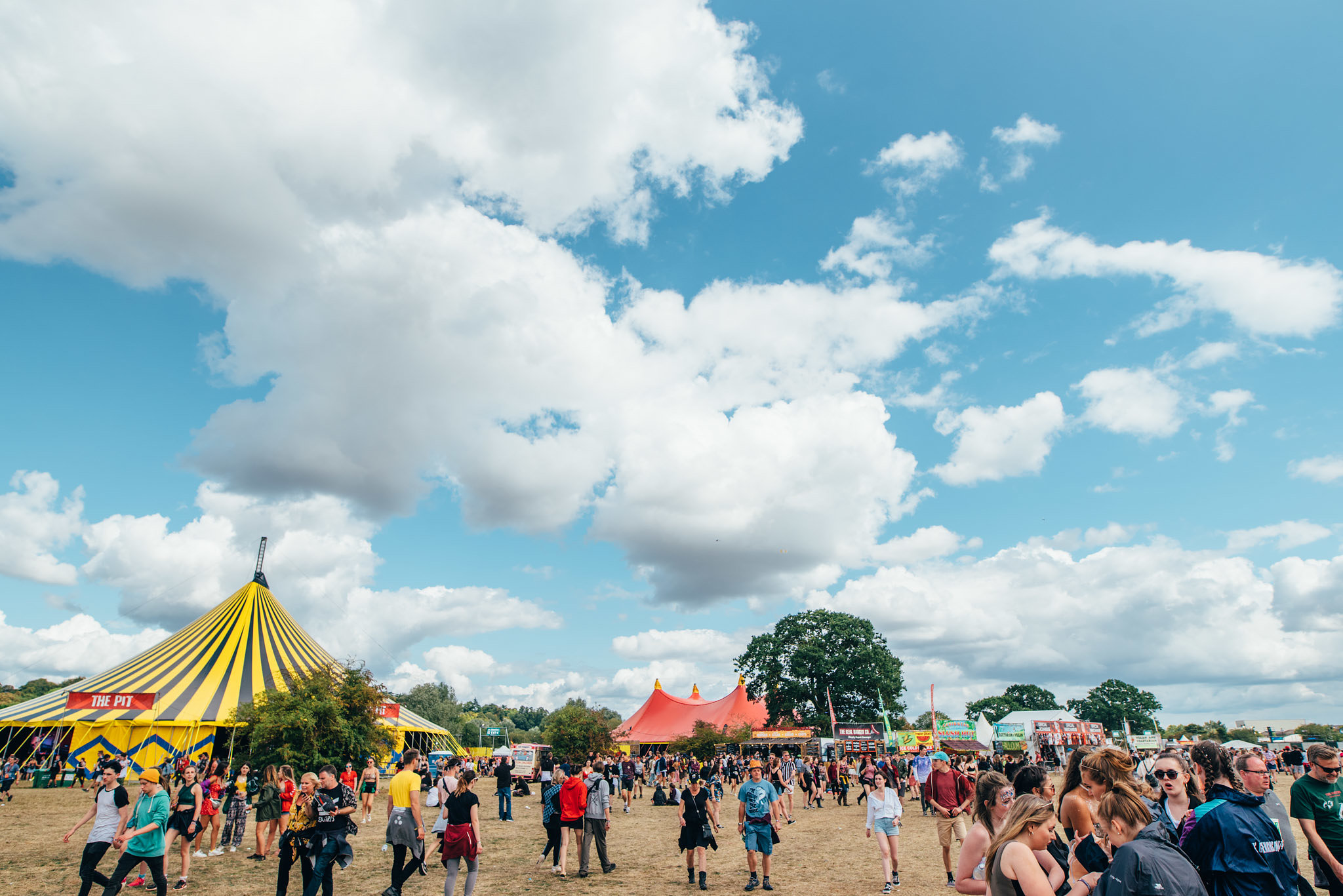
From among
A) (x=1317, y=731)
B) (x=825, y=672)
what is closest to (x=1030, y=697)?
(x=1317, y=731)

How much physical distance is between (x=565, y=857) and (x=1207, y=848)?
10903mm

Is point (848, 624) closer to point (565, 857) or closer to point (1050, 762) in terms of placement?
point (1050, 762)

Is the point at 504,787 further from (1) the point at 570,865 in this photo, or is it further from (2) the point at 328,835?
(2) the point at 328,835

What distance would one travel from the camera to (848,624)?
52875 millimetres

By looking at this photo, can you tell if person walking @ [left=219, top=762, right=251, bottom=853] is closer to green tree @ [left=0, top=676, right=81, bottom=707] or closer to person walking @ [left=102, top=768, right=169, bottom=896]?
person walking @ [left=102, top=768, right=169, bottom=896]

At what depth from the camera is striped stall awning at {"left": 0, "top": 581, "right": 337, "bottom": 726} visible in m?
27.1

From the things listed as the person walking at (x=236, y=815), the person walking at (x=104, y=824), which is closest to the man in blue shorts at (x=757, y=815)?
the person walking at (x=104, y=824)

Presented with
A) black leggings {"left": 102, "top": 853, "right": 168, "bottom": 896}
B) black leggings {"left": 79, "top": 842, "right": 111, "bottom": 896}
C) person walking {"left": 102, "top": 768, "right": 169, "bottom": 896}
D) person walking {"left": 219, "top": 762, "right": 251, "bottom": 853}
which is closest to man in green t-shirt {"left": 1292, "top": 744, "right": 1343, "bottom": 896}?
person walking {"left": 102, "top": 768, "right": 169, "bottom": 896}

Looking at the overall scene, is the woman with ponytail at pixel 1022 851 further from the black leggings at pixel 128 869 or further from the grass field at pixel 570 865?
the black leggings at pixel 128 869

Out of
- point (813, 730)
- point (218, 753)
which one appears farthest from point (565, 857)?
point (813, 730)

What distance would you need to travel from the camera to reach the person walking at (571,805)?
1085 cm

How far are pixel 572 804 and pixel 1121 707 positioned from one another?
353 ft

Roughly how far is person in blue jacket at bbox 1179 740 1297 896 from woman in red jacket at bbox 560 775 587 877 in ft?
28.4

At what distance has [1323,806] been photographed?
5.11 meters
